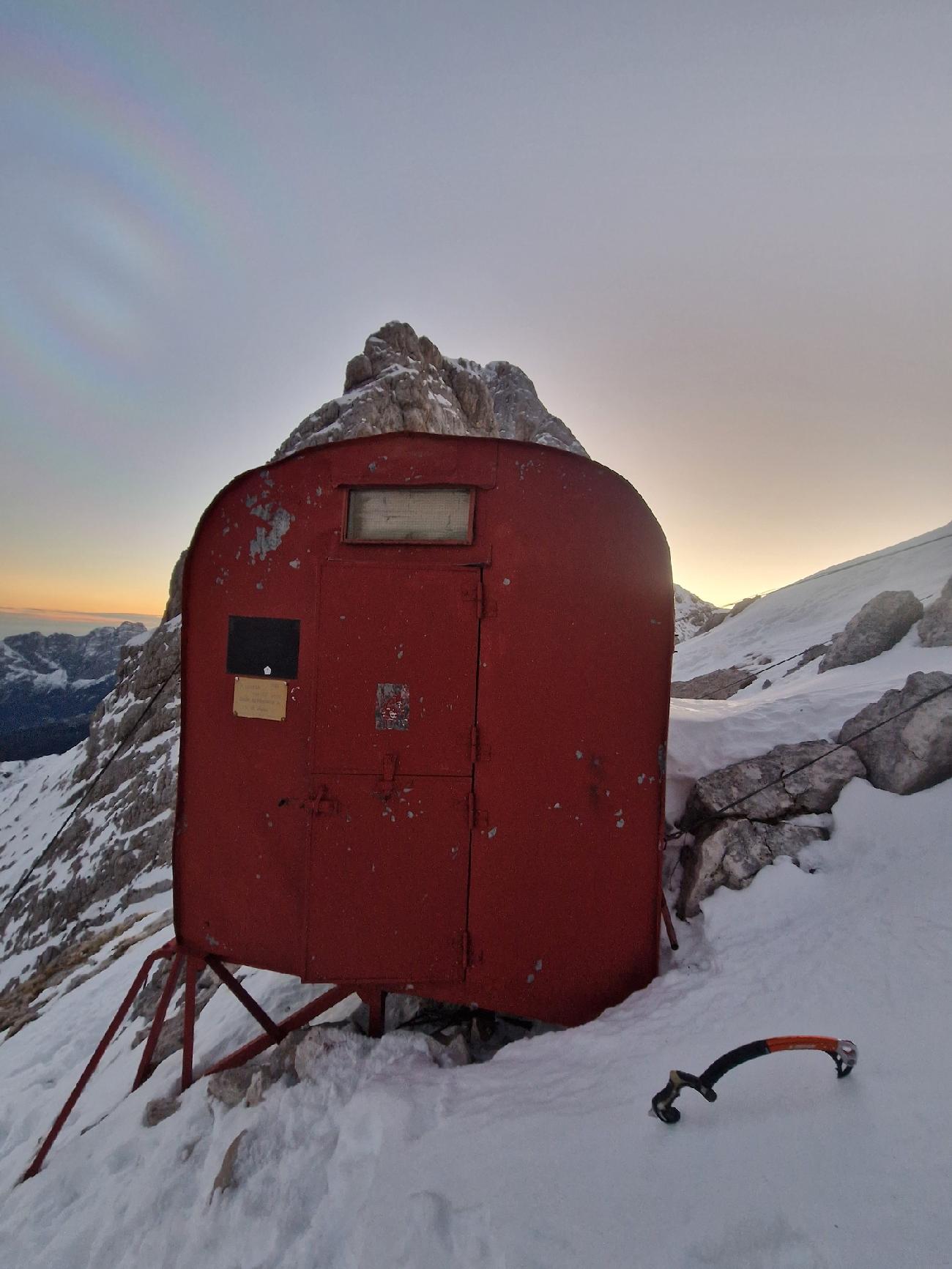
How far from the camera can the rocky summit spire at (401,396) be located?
2988cm

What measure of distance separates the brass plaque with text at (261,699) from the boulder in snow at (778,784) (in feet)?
11.0

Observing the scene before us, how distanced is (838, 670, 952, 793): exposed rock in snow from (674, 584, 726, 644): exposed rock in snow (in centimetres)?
3731

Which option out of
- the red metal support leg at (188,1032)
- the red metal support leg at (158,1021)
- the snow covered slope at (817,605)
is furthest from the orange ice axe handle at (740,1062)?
the snow covered slope at (817,605)

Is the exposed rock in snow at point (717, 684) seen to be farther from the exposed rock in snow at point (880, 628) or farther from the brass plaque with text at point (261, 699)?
the brass plaque with text at point (261, 699)

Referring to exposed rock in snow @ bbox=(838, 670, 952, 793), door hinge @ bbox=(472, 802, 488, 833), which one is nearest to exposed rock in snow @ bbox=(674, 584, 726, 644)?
exposed rock in snow @ bbox=(838, 670, 952, 793)

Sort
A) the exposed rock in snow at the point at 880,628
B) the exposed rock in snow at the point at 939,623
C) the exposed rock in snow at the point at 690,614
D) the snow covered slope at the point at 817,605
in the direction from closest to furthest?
the exposed rock in snow at the point at 939,623, the exposed rock in snow at the point at 880,628, the snow covered slope at the point at 817,605, the exposed rock in snow at the point at 690,614

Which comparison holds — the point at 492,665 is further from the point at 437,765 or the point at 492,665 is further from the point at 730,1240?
the point at 730,1240

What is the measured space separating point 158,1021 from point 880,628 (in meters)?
8.41

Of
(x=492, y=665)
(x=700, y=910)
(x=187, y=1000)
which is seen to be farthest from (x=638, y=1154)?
(x=187, y=1000)

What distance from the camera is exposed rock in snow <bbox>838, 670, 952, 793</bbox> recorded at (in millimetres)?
3828

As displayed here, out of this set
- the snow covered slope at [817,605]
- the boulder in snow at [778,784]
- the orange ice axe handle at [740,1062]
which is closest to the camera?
the orange ice axe handle at [740,1062]

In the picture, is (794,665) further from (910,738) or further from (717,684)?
(910,738)

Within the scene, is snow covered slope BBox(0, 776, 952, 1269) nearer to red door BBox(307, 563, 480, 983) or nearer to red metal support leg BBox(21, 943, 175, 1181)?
red metal support leg BBox(21, 943, 175, 1181)

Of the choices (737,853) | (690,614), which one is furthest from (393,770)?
(690,614)
